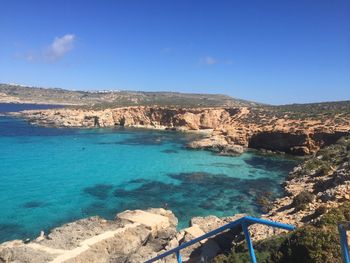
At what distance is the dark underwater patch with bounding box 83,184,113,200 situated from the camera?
106 ft

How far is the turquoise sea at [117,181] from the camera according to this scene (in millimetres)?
27750

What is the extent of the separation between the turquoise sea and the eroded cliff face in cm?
508

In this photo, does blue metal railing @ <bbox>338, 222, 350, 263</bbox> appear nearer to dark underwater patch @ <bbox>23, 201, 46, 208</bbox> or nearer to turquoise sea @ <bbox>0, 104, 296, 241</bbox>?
turquoise sea @ <bbox>0, 104, 296, 241</bbox>

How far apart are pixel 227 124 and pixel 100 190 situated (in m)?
49.0

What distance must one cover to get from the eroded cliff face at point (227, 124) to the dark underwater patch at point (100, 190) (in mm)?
25987

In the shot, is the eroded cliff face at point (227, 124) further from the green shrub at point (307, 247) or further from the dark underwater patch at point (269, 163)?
the green shrub at point (307, 247)

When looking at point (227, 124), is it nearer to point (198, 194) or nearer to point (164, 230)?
point (198, 194)

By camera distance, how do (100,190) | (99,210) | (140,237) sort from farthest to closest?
(100,190), (99,210), (140,237)

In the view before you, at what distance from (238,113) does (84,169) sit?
50926mm

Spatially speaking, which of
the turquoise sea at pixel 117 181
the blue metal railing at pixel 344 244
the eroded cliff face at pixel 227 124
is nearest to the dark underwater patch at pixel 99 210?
the turquoise sea at pixel 117 181

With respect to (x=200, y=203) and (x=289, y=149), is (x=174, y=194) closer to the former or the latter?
(x=200, y=203)

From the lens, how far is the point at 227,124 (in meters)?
79.0

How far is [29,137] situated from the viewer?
233 ft

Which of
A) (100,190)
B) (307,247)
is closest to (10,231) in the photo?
(100,190)
